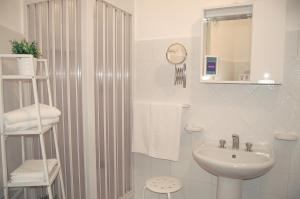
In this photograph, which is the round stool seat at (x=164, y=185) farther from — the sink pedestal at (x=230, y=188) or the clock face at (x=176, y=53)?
the clock face at (x=176, y=53)

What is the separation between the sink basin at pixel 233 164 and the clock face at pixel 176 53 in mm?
756

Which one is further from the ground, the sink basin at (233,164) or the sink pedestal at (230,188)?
the sink basin at (233,164)

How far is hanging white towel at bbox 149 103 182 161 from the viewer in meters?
1.99

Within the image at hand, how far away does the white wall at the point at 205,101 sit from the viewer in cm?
172

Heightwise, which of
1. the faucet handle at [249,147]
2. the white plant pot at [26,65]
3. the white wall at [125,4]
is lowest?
the faucet handle at [249,147]

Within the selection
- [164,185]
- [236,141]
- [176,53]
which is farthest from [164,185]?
[176,53]

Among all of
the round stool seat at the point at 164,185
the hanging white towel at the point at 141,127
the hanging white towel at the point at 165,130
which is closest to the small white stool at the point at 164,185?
the round stool seat at the point at 164,185

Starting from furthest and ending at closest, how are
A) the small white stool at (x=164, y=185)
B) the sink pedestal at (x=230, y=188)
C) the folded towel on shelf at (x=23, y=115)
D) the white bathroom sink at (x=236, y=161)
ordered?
1. the small white stool at (x=164, y=185)
2. the sink pedestal at (x=230, y=188)
3. the white bathroom sink at (x=236, y=161)
4. the folded towel on shelf at (x=23, y=115)

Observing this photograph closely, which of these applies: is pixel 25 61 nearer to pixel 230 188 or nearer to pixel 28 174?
pixel 28 174

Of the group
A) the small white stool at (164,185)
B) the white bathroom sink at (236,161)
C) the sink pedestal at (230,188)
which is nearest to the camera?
the white bathroom sink at (236,161)

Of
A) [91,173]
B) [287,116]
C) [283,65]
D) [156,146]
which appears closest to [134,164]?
[156,146]

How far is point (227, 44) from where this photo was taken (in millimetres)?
1812

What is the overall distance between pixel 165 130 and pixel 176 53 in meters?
0.68

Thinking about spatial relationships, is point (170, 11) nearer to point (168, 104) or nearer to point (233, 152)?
point (168, 104)
